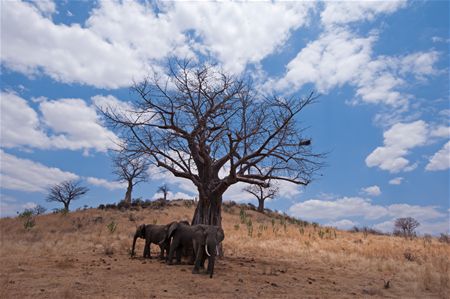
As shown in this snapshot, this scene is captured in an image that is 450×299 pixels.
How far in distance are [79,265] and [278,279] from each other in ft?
19.0

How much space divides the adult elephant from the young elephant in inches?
16.9

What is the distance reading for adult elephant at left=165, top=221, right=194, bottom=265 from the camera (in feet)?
39.3

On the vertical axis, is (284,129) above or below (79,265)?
above

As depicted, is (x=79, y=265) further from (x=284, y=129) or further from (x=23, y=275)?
(x=284, y=129)

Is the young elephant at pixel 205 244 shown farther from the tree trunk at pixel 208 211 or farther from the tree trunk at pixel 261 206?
the tree trunk at pixel 261 206

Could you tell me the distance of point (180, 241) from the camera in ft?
39.9

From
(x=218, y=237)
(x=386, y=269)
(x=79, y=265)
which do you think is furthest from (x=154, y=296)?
(x=386, y=269)

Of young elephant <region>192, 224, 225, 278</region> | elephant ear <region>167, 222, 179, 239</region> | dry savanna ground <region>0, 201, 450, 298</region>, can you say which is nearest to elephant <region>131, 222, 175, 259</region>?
elephant ear <region>167, 222, 179, 239</region>

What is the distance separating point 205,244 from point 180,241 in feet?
4.80

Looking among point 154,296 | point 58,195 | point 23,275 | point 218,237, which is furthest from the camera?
point 58,195

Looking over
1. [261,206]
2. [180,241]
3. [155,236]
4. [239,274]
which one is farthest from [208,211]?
[261,206]

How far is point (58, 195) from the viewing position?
55281mm

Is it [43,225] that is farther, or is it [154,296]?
[43,225]

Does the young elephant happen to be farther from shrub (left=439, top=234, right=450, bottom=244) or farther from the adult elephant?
shrub (left=439, top=234, right=450, bottom=244)
